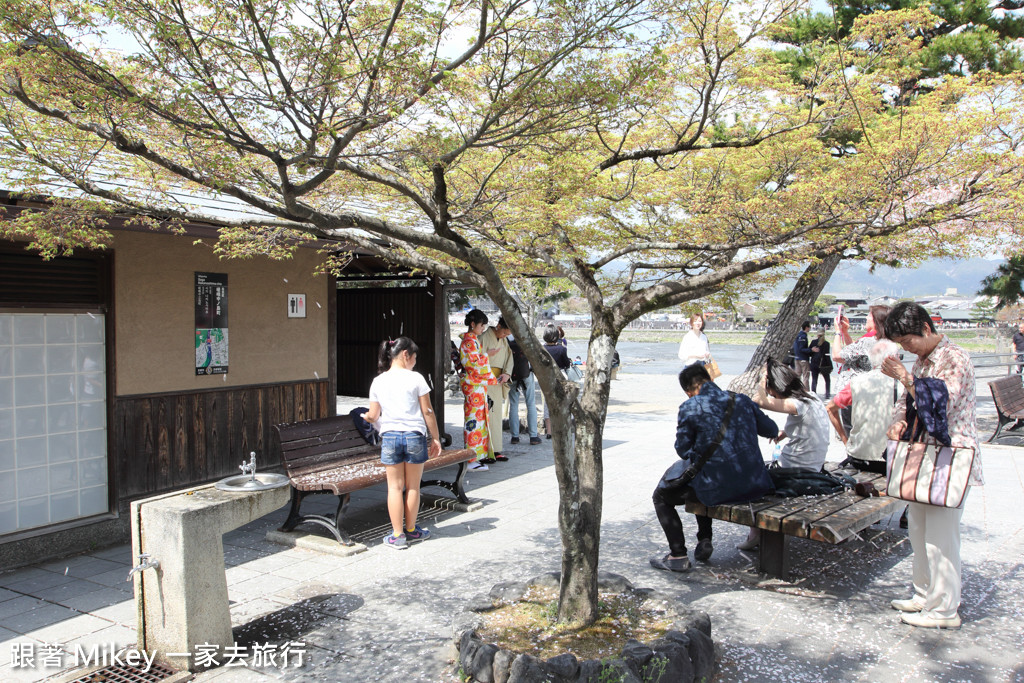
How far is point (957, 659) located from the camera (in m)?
3.78

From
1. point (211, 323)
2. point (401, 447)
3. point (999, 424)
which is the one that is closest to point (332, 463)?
point (401, 447)

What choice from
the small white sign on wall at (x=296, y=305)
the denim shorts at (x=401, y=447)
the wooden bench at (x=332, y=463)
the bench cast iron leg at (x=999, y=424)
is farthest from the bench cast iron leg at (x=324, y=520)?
the bench cast iron leg at (x=999, y=424)

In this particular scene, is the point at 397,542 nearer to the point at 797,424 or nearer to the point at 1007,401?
the point at 797,424

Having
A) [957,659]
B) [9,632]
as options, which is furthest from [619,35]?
[9,632]

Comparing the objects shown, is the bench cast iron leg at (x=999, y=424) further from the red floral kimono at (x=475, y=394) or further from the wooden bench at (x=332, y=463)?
the wooden bench at (x=332, y=463)

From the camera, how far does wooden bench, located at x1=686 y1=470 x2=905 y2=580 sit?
172 inches

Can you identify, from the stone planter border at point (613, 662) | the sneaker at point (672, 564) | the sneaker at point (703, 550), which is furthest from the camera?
the sneaker at point (703, 550)

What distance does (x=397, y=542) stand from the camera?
18.4 feet

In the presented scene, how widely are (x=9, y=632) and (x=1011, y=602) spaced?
608 cm

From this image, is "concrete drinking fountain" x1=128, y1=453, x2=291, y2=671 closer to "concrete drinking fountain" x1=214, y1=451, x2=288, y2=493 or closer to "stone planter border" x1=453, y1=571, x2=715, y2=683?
"concrete drinking fountain" x1=214, y1=451, x2=288, y2=493

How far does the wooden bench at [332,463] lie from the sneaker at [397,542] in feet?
1.00

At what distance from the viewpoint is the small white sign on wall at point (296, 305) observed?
7.61 m

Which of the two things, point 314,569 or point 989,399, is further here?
point 989,399

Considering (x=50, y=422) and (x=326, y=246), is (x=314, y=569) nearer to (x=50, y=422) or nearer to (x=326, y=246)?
(x=50, y=422)
